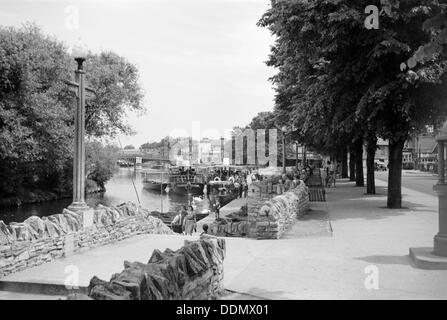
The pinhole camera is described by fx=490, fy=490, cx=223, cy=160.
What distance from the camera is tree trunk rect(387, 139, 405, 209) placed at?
19859 mm

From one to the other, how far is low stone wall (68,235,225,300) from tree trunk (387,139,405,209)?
14.2 m

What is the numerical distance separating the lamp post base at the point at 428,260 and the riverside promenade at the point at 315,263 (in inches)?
7.1

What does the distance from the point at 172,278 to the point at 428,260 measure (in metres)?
5.56

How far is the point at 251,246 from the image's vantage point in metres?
11.8

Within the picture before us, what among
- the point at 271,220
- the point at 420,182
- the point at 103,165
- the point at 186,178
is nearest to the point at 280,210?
the point at 271,220

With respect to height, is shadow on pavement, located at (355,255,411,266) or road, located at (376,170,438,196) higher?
shadow on pavement, located at (355,255,411,266)

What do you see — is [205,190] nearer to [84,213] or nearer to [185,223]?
[185,223]

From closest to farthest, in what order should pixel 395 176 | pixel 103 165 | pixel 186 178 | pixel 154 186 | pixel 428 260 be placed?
pixel 428 260, pixel 395 176, pixel 103 165, pixel 186 178, pixel 154 186

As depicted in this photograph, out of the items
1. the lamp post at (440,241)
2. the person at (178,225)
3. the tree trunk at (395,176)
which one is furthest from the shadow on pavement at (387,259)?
the person at (178,225)

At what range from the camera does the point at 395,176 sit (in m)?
20.1

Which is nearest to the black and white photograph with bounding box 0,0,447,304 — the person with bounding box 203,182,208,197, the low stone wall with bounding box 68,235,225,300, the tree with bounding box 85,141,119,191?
the low stone wall with bounding box 68,235,225,300

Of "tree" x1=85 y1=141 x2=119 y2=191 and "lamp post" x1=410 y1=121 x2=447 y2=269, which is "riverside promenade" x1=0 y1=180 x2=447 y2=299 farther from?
"tree" x1=85 y1=141 x2=119 y2=191

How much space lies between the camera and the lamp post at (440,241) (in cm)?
898

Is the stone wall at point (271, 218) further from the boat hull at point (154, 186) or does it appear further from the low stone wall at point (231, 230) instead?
Result: the boat hull at point (154, 186)
